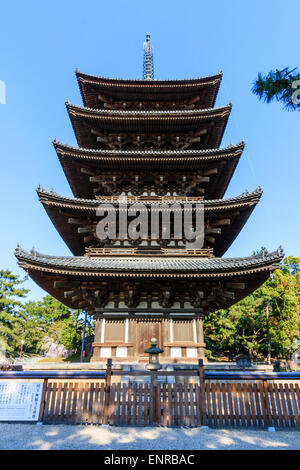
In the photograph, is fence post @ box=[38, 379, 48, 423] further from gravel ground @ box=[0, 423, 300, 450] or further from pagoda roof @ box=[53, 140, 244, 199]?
pagoda roof @ box=[53, 140, 244, 199]

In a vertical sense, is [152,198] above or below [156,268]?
above

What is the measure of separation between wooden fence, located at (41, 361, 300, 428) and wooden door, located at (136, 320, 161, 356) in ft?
13.9

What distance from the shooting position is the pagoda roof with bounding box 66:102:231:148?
15.7m

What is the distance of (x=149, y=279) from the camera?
1136 centimetres

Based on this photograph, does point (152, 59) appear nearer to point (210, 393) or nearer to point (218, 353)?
point (210, 393)

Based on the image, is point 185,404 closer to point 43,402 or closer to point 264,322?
point 43,402

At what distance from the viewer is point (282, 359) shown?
37.0 metres

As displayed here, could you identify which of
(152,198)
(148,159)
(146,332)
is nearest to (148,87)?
(148,159)

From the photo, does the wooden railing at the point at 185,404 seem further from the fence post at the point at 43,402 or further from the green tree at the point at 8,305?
the green tree at the point at 8,305

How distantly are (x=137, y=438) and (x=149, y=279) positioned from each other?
19.8 feet

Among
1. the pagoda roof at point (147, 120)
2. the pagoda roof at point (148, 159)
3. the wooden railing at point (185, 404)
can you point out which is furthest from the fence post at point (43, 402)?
the pagoda roof at point (147, 120)

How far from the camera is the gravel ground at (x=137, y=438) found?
543cm
